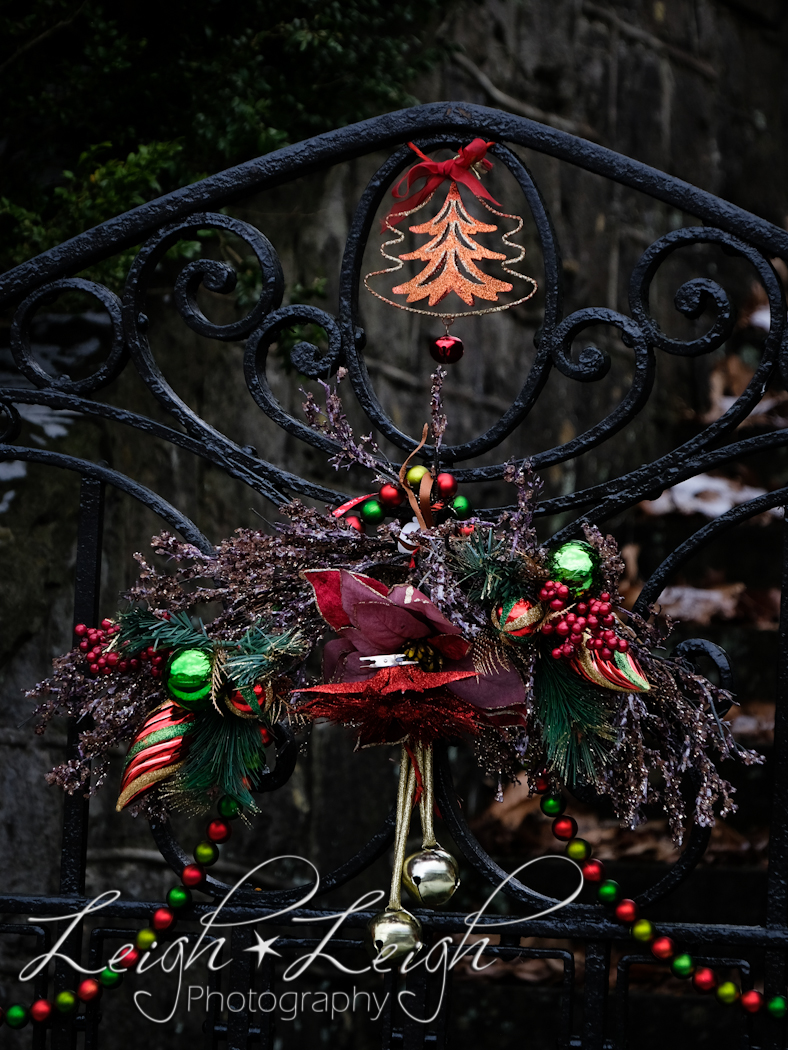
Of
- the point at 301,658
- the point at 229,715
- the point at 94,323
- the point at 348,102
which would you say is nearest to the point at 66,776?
the point at 229,715

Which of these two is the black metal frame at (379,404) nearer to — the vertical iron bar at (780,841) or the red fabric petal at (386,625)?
the vertical iron bar at (780,841)

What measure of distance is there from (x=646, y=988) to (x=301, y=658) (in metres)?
1.54

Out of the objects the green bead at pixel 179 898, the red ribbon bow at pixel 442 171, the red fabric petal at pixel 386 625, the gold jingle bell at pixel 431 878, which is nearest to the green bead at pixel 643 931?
the gold jingle bell at pixel 431 878

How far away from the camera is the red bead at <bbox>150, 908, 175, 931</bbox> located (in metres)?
1.48

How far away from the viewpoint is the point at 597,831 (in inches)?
105

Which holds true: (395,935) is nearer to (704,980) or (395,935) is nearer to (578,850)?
(578,850)

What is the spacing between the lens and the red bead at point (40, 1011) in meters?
1.46

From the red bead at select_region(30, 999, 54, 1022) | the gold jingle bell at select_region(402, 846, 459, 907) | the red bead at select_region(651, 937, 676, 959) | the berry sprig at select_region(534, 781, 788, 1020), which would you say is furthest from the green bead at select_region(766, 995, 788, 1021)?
the red bead at select_region(30, 999, 54, 1022)

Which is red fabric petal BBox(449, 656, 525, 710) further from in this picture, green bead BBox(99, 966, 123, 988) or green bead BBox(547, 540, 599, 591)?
green bead BBox(99, 966, 123, 988)

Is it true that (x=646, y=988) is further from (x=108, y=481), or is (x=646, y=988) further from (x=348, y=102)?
(x=348, y=102)

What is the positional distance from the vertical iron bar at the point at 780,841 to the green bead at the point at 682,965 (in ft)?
0.33

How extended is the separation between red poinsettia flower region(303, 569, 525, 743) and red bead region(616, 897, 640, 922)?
326 millimetres

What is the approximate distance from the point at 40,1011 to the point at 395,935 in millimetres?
520

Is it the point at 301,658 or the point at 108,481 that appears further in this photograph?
the point at 108,481
